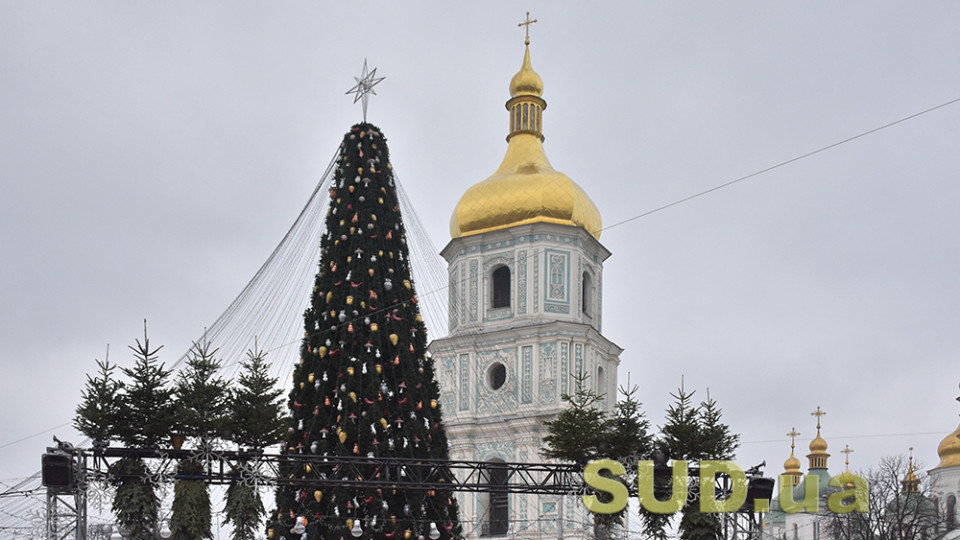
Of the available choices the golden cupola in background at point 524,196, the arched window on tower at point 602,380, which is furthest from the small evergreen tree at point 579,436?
Answer: the golden cupola in background at point 524,196

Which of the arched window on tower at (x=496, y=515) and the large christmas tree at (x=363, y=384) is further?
the arched window on tower at (x=496, y=515)

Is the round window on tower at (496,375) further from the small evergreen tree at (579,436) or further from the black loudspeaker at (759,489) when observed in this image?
the black loudspeaker at (759,489)

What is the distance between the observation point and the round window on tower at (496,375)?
4331 centimetres

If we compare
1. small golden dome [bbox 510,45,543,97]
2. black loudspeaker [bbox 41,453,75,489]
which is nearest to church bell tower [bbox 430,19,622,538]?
small golden dome [bbox 510,45,543,97]

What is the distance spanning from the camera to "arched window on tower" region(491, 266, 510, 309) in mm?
44312

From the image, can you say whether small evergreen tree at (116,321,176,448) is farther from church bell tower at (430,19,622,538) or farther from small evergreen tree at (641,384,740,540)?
church bell tower at (430,19,622,538)

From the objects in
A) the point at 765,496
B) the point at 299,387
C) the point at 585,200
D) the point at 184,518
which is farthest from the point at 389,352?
the point at 585,200

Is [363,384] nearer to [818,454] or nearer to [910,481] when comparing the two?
[910,481]

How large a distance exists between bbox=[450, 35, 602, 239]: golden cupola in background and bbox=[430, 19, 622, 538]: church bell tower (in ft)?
0.16

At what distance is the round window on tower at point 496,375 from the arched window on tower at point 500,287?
2.18m

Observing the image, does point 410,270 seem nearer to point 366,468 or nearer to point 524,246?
point 366,468

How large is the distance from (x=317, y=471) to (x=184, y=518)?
7.50 ft

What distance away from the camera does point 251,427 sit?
22094 millimetres

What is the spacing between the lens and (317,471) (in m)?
21.1
